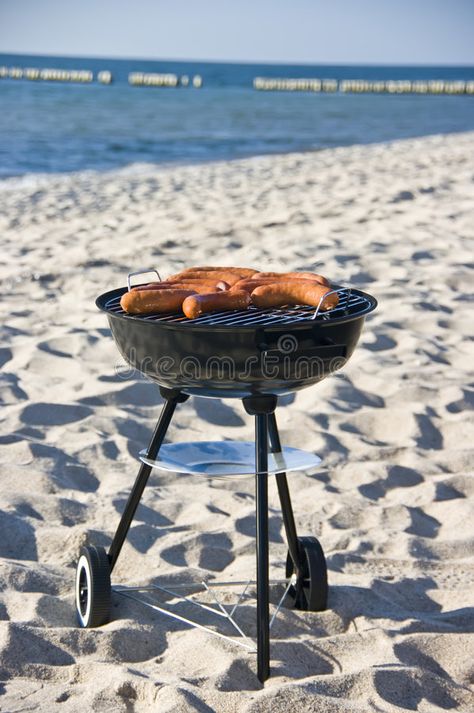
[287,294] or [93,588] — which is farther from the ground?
[287,294]

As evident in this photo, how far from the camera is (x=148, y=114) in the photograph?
2950 cm

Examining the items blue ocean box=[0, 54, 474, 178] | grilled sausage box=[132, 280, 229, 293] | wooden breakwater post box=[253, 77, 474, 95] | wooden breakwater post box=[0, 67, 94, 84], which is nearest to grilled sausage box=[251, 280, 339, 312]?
grilled sausage box=[132, 280, 229, 293]

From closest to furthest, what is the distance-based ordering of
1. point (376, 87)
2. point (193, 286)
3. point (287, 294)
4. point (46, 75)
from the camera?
point (287, 294) → point (193, 286) → point (376, 87) → point (46, 75)

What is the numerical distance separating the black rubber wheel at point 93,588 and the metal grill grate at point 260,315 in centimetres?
78

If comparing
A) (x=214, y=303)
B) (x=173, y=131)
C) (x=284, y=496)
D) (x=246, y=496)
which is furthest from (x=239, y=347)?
(x=173, y=131)

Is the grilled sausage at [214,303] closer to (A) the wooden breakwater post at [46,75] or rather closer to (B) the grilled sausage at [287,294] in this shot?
(B) the grilled sausage at [287,294]

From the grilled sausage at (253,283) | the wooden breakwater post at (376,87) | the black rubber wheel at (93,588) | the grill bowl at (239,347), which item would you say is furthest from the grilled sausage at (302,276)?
the wooden breakwater post at (376,87)

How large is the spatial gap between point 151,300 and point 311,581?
101 centimetres

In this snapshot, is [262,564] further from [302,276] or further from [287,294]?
[302,276]

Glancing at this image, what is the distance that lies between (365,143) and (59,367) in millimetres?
15791

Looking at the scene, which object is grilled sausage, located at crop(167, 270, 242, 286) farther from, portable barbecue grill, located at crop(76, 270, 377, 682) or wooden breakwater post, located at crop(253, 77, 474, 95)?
wooden breakwater post, located at crop(253, 77, 474, 95)

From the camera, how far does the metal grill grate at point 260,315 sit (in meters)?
2.26

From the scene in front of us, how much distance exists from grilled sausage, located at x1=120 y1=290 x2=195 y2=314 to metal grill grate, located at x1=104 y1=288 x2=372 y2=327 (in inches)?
0.9

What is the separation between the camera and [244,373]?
7.13 ft
